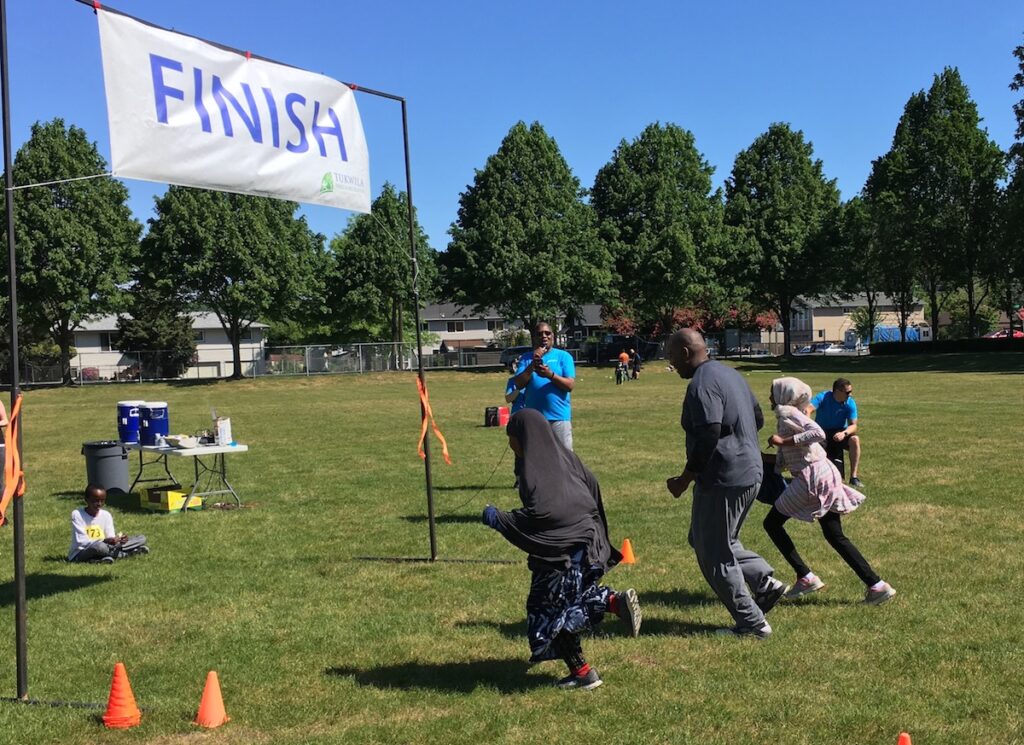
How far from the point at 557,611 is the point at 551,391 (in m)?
4.07

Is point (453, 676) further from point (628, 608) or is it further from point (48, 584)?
point (48, 584)

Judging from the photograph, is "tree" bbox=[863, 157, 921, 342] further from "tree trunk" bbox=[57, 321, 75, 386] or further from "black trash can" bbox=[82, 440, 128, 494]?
"black trash can" bbox=[82, 440, 128, 494]

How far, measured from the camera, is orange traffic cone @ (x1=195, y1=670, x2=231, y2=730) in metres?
4.45

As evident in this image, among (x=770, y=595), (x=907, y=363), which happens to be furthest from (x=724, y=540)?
(x=907, y=363)

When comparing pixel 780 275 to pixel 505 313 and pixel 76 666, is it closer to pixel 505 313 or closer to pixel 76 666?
pixel 505 313

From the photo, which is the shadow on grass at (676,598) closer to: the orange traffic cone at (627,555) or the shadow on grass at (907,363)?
the orange traffic cone at (627,555)

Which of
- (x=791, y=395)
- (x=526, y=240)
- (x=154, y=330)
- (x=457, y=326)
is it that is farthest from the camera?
A: (x=457, y=326)

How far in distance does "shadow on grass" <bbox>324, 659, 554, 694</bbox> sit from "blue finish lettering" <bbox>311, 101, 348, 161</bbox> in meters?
3.81

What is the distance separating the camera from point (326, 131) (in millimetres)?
6730

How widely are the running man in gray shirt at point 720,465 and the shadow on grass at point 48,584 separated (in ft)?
17.2

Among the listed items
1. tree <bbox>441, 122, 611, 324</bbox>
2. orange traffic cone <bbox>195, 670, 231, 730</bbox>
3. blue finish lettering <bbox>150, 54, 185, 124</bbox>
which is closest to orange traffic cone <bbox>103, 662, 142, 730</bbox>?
orange traffic cone <bbox>195, 670, 231, 730</bbox>

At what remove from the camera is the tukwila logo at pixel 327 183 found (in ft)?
21.9

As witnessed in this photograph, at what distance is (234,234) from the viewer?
4831 centimetres

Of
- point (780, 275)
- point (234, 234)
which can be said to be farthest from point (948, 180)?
point (234, 234)
